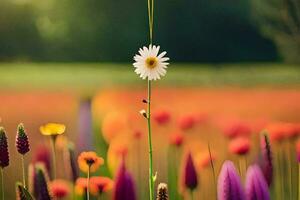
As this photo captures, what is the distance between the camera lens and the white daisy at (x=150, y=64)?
1.91m

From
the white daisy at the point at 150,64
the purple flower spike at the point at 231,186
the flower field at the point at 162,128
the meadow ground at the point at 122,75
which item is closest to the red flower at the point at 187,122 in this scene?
the flower field at the point at 162,128

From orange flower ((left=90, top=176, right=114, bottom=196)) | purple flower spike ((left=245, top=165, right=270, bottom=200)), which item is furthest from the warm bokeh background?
purple flower spike ((left=245, top=165, right=270, bottom=200))

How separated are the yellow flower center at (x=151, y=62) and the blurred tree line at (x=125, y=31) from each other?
185mm

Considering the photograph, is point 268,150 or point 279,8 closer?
point 268,150

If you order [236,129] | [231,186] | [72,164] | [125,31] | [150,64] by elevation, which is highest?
[125,31]

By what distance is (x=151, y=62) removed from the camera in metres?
1.92

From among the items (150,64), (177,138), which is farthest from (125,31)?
(177,138)

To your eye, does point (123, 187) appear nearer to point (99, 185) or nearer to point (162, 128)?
point (99, 185)

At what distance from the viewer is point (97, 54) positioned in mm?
2129

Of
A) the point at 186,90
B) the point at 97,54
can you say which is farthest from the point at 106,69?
the point at 186,90

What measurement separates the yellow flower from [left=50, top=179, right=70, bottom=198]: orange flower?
15 centimetres

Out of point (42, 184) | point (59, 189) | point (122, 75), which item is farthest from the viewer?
point (122, 75)

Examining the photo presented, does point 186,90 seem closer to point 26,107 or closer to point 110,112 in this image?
point 110,112

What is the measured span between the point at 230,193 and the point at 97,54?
2.11ft
